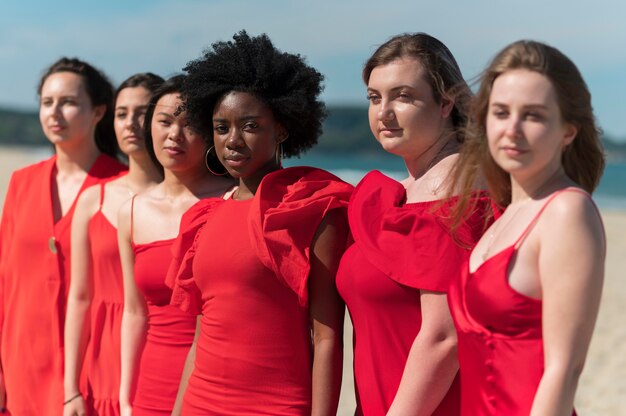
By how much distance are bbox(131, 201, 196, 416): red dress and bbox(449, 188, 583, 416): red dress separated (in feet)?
5.59

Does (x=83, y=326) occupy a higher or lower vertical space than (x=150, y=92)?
lower

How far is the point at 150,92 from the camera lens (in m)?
4.95

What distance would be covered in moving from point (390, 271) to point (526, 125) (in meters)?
0.75

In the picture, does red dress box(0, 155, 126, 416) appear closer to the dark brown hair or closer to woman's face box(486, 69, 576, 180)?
the dark brown hair

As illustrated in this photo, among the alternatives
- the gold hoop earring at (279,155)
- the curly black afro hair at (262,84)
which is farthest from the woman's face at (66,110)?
the gold hoop earring at (279,155)

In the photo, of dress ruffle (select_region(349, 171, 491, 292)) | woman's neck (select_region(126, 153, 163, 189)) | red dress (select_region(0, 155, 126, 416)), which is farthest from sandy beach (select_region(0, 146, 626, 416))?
dress ruffle (select_region(349, 171, 491, 292))

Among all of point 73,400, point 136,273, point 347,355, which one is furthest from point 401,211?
point 347,355

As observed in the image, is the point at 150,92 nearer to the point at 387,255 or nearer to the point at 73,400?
the point at 73,400

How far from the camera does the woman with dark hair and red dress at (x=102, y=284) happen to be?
16.0 ft

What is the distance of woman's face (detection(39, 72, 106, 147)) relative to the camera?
536cm

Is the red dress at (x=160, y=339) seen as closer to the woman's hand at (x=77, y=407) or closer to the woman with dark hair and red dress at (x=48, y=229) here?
the woman's hand at (x=77, y=407)

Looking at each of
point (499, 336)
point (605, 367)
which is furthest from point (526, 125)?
point (605, 367)

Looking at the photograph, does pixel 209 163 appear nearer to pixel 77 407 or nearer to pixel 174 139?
pixel 174 139

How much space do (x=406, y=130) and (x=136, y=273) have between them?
164cm
